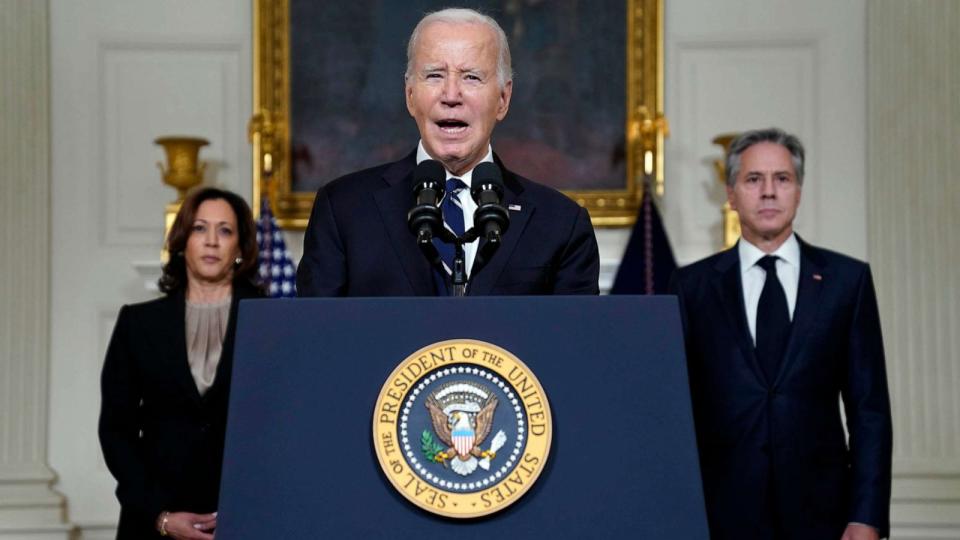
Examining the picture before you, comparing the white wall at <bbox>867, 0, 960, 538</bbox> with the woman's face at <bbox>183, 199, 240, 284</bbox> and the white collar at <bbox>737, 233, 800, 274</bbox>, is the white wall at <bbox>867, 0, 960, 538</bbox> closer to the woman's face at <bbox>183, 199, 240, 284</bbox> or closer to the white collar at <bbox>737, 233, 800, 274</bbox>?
the white collar at <bbox>737, 233, 800, 274</bbox>

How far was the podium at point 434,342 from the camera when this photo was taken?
6.08 ft

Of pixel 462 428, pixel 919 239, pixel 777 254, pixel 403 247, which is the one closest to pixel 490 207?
pixel 403 247

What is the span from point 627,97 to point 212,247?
3.11 m

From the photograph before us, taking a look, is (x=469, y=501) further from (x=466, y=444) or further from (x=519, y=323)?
(x=519, y=323)

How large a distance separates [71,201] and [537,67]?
8.28 ft

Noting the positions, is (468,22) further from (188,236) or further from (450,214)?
(188,236)

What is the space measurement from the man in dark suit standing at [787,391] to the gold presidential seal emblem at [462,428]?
6.63 ft

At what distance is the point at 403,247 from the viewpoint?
2.44 m

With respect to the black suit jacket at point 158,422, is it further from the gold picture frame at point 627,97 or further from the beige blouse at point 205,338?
the gold picture frame at point 627,97

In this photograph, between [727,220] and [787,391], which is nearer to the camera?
[787,391]

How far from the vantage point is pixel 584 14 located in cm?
707

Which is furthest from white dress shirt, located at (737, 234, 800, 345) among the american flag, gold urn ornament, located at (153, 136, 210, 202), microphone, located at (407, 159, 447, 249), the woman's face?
gold urn ornament, located at (153, 136, 210, 202)

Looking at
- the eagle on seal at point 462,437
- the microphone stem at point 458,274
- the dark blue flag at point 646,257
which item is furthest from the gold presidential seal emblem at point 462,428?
the dark blue flag at point 646,257

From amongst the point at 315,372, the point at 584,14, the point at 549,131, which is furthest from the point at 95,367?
the point at 315,372
